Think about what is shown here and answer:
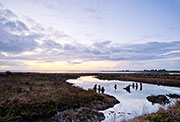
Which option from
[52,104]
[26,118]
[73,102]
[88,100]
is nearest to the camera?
[26,118]

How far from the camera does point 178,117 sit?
25.9ft

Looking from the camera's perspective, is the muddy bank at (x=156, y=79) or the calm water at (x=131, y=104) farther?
the muddy bank at (x=156, y=79)

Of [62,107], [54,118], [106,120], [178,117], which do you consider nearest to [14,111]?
[54,118]

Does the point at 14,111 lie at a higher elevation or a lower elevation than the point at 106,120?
higher

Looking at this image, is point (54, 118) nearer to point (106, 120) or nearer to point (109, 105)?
point (106, 120)

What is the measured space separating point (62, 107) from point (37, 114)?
3749 millimetres

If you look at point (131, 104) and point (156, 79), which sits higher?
point (156, 79)

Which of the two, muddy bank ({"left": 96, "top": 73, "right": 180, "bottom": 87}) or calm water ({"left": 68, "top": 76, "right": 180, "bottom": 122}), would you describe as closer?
calm water ({"left": 68, "top": 76, "right": 180, "bottom": 122})

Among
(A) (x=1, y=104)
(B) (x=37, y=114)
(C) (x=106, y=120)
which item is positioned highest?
(A) (x=1, y=104)

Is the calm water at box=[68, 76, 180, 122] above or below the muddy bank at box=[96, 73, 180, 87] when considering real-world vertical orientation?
below

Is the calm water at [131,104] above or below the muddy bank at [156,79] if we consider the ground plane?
below

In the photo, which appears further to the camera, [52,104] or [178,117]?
[52,104]

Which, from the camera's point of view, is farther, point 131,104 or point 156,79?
point 156,79

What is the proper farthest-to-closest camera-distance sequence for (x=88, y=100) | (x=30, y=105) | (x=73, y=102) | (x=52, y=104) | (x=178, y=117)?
(x=88, y=100)
(x=73, y=102)
(x=52, y=104)
(x=30, y=105)
(x=178, y=117)
